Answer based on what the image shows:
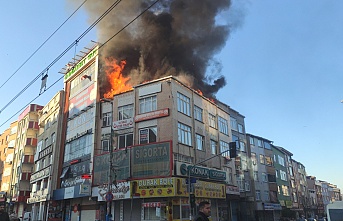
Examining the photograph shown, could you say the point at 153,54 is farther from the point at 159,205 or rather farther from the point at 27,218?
the point at 27,218

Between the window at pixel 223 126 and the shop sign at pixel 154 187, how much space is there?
14084mm

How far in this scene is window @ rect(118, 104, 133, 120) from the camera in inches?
1231

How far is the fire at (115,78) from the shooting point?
1415 inches

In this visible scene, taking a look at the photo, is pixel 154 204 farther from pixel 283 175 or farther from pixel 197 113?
pixel 283 175

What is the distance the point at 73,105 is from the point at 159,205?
20.8 m

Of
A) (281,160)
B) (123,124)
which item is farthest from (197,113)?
(281,160)

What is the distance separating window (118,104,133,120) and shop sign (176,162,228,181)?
8.10 metres

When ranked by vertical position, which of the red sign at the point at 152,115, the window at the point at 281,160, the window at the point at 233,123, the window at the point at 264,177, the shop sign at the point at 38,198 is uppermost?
the window at the point at 233,123

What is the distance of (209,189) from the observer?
29.0 m

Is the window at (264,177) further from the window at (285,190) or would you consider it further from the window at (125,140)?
the window at (125,140)

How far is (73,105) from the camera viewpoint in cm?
4016

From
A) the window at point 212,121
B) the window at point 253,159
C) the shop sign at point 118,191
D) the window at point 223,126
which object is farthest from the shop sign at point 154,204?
the window at point 253,159

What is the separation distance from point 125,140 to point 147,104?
4311 millimetres

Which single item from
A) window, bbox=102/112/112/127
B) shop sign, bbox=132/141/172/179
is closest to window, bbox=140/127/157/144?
shop sign, bbox=132/141/172/179
